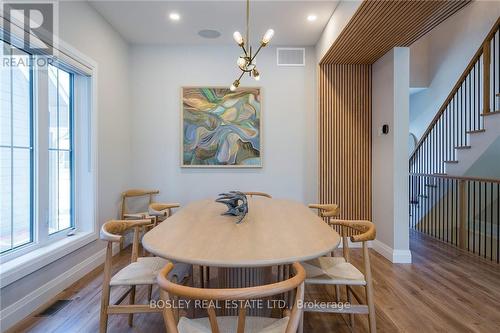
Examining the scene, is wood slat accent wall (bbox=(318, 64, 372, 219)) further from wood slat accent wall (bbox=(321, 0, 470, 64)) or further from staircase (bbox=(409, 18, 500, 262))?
staircase (bbox=(409, 18, 500, 262))

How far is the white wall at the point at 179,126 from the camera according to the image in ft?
13.6

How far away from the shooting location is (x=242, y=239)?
5.04 feet

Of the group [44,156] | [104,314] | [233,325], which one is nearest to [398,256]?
[233,325]

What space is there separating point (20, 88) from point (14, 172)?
29.6 inches

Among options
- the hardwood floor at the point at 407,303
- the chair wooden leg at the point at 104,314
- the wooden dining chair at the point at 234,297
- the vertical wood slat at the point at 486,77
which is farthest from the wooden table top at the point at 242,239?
the vertical wood slat at the point at 486,77

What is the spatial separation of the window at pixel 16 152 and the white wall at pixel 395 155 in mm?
4065

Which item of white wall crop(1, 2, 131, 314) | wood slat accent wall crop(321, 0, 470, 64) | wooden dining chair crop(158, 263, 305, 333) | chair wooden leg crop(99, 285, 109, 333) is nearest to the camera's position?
wooden dining chair crop(158, 263, 305, 333)

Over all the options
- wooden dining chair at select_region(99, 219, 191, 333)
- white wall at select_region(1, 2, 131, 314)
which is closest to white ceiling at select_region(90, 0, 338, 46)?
white wall at select_region(1, 2, 131, 314)

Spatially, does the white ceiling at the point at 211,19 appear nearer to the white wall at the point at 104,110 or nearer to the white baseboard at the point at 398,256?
the white wall at the point at 104,110

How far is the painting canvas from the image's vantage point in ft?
13.5

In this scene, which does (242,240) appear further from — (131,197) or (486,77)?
(486,77)

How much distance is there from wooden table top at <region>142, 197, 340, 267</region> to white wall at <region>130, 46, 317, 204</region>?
193cm

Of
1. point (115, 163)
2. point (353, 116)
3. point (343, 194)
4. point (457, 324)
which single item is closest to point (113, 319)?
point (115, 163)

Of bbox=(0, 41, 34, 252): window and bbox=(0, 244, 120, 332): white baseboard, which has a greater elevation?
bbox=(0, 41, 34, 252): window
